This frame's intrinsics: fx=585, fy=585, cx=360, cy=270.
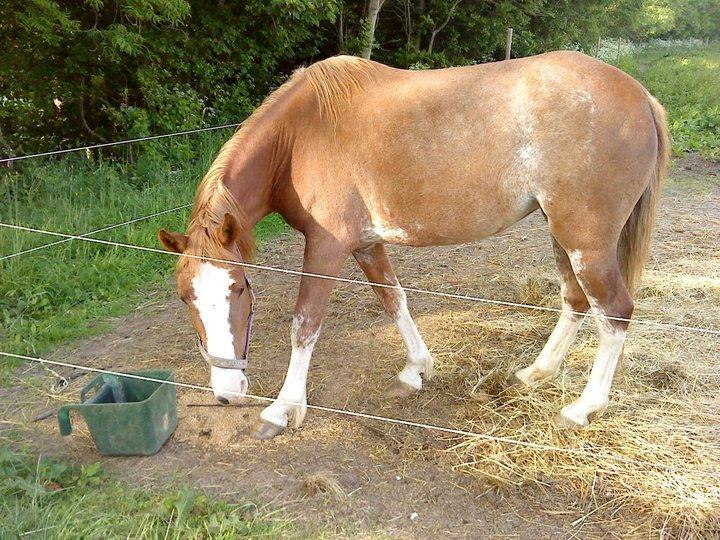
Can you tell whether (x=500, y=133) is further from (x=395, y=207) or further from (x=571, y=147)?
(x=395, y=207)

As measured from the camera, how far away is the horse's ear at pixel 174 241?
257 cm

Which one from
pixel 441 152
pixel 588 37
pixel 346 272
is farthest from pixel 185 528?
pixel 588 37

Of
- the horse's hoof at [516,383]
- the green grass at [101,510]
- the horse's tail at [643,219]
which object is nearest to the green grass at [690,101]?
the horse's tail at [643,219]

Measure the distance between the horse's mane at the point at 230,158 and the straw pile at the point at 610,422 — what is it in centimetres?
145

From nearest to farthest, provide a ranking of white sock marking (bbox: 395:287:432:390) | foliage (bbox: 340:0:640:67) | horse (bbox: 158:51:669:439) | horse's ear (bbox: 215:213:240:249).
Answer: horse's ear (bbox: 215:213:240:249) < horse (bbox: 158:51:669:439) < white sock marking (bbox: 395:287:432:390) < foliage (bbox: 340:0:640:67)

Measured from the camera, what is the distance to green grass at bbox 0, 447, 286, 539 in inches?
85.7

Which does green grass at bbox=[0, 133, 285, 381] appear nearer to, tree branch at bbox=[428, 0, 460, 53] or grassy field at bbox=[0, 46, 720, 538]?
grassy field at bbox=[0, 46, 720, 538]

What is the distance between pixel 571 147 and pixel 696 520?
1.63m

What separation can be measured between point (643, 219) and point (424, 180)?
1175 mm

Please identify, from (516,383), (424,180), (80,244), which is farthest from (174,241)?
(80,244)

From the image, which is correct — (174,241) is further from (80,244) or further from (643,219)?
(80,244)

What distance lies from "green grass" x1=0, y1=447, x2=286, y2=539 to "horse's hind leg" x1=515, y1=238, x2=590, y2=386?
1720mm

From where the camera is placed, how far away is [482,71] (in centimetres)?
286

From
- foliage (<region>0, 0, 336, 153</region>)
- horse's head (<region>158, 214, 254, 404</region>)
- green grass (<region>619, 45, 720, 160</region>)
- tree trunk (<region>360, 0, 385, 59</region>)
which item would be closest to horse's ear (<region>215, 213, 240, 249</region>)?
horse's head (<region>158, 214, 254, 404</region>)
